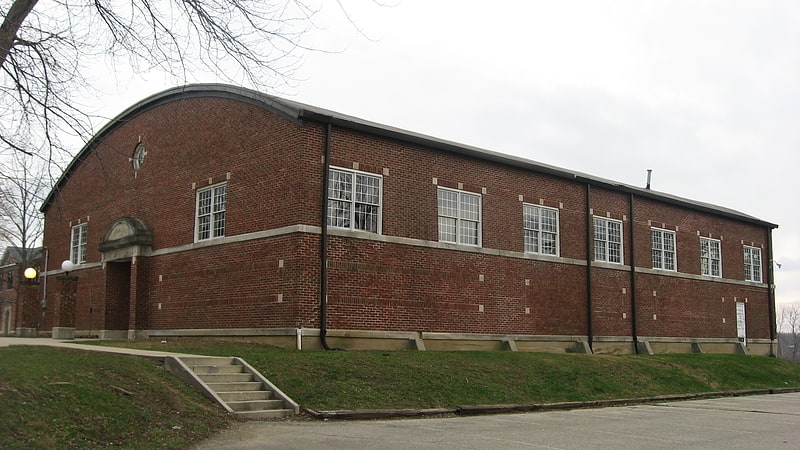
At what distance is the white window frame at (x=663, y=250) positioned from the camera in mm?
32156

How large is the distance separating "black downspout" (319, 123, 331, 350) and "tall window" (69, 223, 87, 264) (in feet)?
45.2

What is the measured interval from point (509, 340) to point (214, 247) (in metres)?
9.76

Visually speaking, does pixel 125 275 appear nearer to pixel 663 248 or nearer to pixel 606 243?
pixel 606 243

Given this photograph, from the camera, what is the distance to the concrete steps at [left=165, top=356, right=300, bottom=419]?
547 inches

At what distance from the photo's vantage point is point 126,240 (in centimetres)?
2628

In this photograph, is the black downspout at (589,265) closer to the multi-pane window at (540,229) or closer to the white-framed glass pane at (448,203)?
the multi-pane window at (540,229)

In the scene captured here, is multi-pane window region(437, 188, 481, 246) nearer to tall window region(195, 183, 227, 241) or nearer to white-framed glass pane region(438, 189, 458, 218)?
white-framed glass pane region(438, 189, 458, 218)

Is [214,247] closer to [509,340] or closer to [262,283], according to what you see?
[262,283]

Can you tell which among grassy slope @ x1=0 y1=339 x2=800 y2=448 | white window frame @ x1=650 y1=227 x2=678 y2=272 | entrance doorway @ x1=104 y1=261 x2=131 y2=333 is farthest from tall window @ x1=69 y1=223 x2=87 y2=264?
white window frame @ x1=650 y1=227 x2=678 y2=272

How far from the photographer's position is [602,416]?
16141mm

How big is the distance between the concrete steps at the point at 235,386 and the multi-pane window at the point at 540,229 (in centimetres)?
1350

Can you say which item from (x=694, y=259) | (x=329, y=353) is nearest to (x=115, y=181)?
(x=329, y=353)

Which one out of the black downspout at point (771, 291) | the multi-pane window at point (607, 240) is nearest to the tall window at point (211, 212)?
the multi-pane window at point (607, 240)

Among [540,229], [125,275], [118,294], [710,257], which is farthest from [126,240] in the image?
[710,257]
